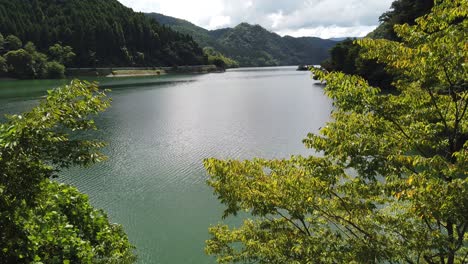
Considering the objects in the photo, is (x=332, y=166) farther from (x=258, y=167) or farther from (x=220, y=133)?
(x=220, y=133)

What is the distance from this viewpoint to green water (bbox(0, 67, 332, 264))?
14867 mm

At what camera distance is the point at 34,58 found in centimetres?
10025

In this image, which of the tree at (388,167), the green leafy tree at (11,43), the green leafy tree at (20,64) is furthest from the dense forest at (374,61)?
the green leafy tree at (11,43)

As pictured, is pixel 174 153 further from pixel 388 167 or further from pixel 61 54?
pixel 61 54

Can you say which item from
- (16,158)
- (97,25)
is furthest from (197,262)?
(97,25)

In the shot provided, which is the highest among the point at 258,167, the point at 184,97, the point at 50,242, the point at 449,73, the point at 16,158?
Result: the point at 449,73

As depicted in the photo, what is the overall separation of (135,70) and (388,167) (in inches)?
5078

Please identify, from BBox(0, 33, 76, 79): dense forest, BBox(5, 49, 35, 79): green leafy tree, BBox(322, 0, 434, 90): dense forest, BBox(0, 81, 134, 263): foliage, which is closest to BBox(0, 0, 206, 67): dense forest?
BBox(0, 33, 76, 79): dense forest

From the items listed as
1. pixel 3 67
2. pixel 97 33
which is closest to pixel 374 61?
pixel 3 67

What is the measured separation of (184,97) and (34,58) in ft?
207

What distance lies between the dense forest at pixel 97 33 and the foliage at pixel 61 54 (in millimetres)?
3701

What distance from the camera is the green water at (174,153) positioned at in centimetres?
1487

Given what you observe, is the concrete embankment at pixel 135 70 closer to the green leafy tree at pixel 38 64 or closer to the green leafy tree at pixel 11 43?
the green leafy tree at pixel 38 64

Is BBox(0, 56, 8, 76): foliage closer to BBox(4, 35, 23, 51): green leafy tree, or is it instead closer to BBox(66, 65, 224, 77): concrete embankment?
BBox(4, 35, 23, 51): green leafy tree
